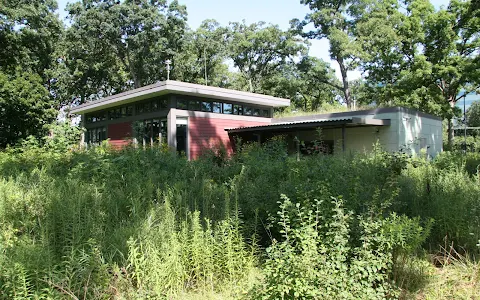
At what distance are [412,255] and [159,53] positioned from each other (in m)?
30.0

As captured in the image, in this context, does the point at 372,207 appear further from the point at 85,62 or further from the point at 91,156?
the point at 85,62

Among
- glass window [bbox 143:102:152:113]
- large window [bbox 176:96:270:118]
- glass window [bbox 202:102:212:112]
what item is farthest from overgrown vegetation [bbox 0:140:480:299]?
glass window [bbox 143:102:152:113]

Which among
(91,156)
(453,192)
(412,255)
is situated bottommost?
(412,255)

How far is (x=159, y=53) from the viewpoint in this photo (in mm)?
30328

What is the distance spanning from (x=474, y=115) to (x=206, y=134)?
49840 millimetres

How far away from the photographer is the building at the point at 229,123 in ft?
47.6

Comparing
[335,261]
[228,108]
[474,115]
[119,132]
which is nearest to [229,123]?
[228,108]

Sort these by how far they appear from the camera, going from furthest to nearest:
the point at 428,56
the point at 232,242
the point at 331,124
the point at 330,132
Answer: the point at 428,56
the point at 330,132
the point at 331,124
the point at 232,242

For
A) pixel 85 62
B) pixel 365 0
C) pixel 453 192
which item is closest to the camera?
pixel 453 192

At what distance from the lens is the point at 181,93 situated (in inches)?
625

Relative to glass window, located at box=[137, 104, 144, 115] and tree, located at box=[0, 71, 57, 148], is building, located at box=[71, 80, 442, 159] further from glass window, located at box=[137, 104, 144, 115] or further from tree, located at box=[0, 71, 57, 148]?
tree, located at box=[0, 71, 57, 148]

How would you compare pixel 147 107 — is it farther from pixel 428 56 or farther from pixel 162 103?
pixel 428 56

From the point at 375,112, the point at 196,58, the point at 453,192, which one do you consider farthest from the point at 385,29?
the point at 453,192

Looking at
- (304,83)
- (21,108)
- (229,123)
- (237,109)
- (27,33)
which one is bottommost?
(229,123)
